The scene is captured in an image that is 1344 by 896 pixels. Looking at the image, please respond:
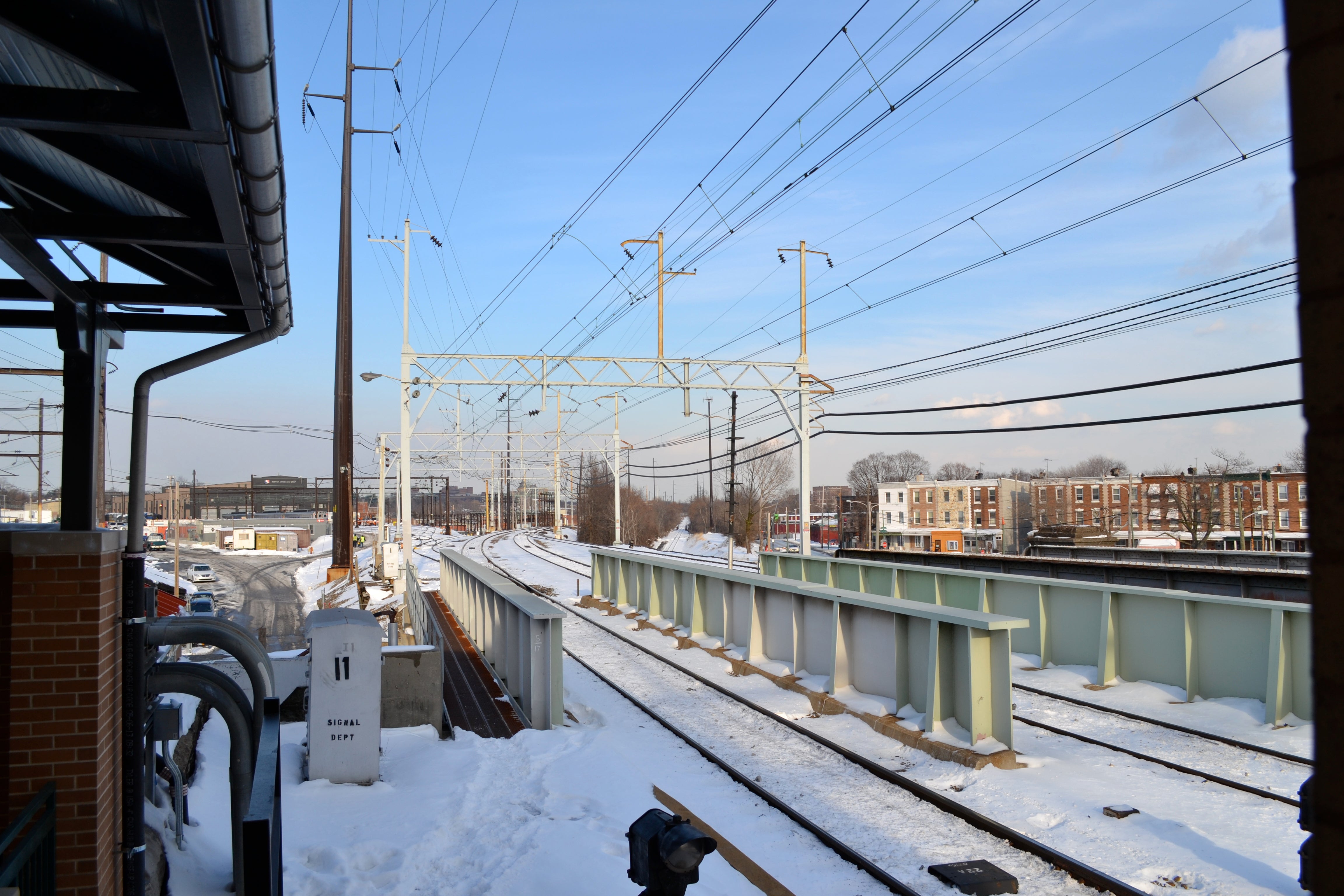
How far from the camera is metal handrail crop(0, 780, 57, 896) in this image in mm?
3049

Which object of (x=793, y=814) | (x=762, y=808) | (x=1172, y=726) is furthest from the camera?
(x=1172, y=726)

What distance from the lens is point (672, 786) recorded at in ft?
27.2

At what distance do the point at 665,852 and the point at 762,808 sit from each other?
181 inches

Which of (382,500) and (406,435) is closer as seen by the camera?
(406,435)

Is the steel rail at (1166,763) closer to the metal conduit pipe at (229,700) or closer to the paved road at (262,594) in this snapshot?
the metal conduit pipe at (229,700)

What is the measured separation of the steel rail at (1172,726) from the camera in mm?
8273

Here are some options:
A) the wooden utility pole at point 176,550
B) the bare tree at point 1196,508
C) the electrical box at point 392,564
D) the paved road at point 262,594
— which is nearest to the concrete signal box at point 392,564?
the electrical box at point 392,564

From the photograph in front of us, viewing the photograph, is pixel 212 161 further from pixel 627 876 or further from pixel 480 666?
pixel 480 666

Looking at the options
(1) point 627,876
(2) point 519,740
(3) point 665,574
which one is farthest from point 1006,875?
(3) point 665,574

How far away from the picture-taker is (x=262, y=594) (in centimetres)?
4331

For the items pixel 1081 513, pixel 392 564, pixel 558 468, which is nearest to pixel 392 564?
pixel 392 564

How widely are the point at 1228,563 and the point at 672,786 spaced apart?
16.8 meters

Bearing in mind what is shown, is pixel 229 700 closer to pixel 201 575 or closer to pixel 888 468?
pixel 201 575

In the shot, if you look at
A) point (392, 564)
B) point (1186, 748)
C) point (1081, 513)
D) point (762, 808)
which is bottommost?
point (1081, 513)
